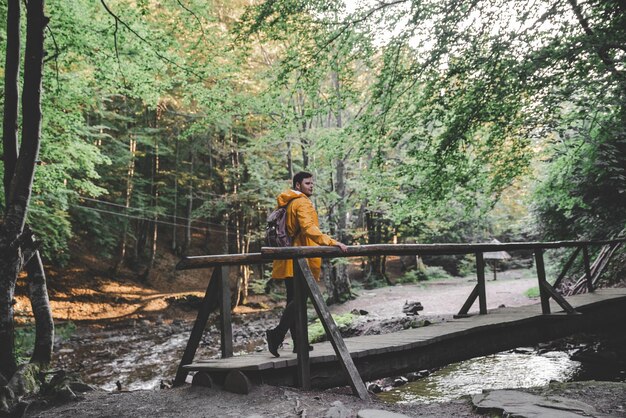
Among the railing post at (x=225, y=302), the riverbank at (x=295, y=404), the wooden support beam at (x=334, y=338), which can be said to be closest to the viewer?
the riverbank at (x=295, y=404)

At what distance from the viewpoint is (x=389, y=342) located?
5238 millimetres

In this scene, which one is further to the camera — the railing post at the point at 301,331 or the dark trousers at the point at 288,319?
the dark trousers at the point at 288,319

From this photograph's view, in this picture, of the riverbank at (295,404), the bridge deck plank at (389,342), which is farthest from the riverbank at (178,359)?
the bridge deck plank at (389,342)

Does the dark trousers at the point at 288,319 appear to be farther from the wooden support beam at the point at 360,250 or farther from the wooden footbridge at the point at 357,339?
the wooden support beam at the point at 360,250

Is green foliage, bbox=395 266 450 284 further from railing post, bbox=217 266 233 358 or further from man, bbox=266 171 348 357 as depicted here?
railing post, bbox=217 266 233 358

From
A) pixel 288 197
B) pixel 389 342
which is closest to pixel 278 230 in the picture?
pixel 288 197

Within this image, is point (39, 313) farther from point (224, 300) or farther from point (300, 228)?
point (300, 228)

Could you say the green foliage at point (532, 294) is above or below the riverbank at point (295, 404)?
below

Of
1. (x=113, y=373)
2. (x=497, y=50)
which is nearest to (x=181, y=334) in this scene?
(x=113, y=373)

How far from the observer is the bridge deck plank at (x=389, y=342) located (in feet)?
14.0

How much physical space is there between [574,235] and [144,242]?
24.1 metres

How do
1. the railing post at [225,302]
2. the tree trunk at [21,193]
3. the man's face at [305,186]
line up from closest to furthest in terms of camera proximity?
the railing post at [225,302] → the man's face at [305,186] → the tree trunk at [21,193]

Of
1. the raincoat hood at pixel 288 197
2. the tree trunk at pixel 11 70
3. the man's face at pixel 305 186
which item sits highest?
the tree trunk at pixel 11 70

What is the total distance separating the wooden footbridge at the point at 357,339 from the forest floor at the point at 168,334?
0.26 meters
